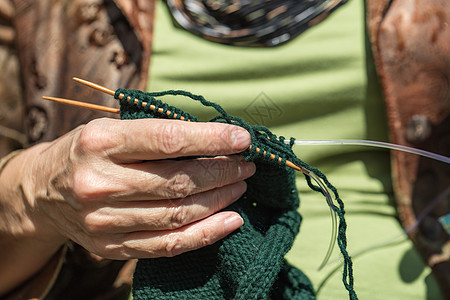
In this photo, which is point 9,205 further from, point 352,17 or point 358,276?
point 352,17

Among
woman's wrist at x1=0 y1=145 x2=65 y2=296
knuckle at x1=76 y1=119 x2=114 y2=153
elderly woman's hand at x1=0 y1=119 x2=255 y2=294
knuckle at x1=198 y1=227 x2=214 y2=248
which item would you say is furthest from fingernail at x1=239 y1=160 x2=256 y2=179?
woman's wrist at x1=0 y1=145 x2=65 y2=296

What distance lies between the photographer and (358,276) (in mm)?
876

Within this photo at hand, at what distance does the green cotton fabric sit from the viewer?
0.92 metres

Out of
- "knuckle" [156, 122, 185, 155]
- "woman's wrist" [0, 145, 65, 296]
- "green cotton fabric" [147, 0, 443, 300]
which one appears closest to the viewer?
"knuckle" [156, 122, 185, 155]

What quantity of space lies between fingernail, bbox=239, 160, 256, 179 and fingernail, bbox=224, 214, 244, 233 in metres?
0.07

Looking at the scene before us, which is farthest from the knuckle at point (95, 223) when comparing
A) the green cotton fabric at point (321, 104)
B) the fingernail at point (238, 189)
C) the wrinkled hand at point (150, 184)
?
the green cotton fabric at point (321, 104)

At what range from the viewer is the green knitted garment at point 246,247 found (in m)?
0.66

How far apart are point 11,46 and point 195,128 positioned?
2.55ft

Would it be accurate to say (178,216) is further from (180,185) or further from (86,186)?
(86,186)

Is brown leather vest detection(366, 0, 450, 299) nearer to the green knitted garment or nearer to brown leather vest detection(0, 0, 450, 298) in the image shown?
brown leather vest detection(0, 0, 450, 298)

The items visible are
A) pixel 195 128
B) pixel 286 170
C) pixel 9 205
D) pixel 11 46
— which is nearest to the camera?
pixel 195 128

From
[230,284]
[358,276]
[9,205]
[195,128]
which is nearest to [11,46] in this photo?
[9,205]

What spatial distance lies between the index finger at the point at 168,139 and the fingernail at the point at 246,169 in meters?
0.05

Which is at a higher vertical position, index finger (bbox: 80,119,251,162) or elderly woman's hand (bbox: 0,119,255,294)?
index finger (bbox: 80,119,251,162)
